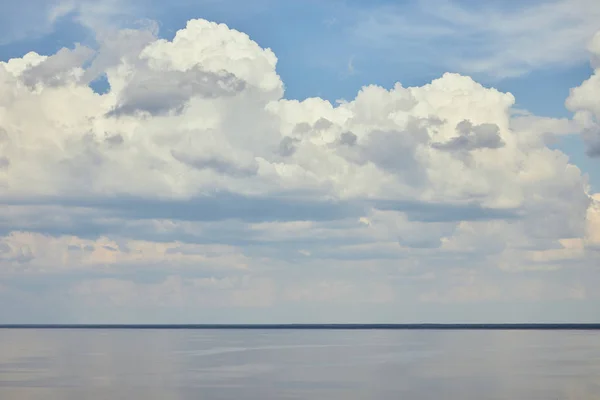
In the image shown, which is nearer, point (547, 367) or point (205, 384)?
point (205, 384)

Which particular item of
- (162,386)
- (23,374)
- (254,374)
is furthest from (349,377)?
(23,374)

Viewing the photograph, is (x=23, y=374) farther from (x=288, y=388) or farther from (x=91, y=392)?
(x=288, y=388)

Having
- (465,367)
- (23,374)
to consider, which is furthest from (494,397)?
(23,374)

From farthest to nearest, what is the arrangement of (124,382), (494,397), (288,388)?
(124,382)
(288,388)
(494,397)

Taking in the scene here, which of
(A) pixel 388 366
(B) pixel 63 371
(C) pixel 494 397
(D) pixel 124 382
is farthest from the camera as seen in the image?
(A) pixel 388 366

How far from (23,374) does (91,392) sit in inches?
1045

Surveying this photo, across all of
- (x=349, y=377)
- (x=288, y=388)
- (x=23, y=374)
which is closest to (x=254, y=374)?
(x=349, y=377)

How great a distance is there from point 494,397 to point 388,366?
141ft

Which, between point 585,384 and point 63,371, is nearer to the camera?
point 585,384

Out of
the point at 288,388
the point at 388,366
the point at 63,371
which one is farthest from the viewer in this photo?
the point at 388,366

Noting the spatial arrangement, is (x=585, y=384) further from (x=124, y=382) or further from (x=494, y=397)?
(x=124, y=382)

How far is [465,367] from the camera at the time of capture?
11144cm

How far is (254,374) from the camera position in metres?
101

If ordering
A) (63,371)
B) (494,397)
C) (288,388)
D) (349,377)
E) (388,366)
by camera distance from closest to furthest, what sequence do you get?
(494,397) < (288,388) < (349,377) < (63,371) < (388,366)
